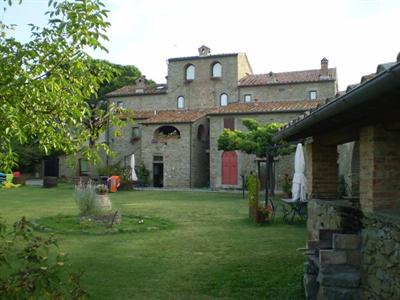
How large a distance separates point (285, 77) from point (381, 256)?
1215 inches

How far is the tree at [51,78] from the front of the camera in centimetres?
364

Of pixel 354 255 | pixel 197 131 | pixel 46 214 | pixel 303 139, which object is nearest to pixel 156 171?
pixel 197 131

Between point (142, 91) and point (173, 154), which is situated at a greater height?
point (142, 91)

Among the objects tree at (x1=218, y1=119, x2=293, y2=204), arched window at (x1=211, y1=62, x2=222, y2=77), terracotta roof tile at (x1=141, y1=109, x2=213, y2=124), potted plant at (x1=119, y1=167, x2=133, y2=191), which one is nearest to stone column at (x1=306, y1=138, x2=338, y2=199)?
tree at (x1=218, y1=119, x2=293, y2=204)

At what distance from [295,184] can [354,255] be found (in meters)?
9.16

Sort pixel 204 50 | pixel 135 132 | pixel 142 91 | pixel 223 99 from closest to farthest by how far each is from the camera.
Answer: pixel 223 99 < pixel 204 50 < pixel 135 132 < pixel 142 91

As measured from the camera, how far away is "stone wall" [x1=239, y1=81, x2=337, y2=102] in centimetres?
3182

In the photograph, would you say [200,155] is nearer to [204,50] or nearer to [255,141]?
[204,50]

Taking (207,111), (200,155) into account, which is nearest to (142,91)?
(207,111)

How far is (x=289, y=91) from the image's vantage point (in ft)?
108

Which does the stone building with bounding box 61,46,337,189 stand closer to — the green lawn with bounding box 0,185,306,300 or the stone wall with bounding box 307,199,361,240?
the green lawn with bounding box 0,185,306,300

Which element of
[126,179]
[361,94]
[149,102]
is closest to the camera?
[361,94]

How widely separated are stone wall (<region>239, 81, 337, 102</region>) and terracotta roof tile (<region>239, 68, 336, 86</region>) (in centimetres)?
31

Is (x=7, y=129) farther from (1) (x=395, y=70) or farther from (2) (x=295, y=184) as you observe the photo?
(2) (x=295, y=184)
